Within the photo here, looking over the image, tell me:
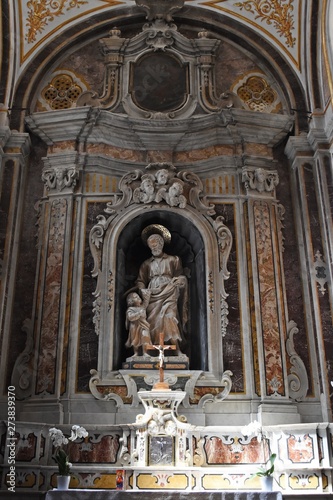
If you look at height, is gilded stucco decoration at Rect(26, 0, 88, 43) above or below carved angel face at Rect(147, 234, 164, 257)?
above

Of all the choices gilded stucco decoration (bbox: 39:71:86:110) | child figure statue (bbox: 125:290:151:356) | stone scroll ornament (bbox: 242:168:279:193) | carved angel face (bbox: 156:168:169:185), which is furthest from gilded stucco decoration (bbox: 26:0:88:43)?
child figure statue (bbox: 125:290:151:356)

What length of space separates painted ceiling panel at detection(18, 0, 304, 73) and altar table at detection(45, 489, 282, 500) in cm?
674

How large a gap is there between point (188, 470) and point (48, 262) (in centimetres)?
350

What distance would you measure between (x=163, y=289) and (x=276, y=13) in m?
5.09

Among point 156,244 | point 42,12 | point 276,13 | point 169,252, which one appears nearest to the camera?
point 156,244

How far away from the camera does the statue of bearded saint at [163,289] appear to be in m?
8.55

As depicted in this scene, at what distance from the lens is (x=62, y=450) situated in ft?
23.2

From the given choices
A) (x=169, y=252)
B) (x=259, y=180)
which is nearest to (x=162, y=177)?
(x=169, y=252)

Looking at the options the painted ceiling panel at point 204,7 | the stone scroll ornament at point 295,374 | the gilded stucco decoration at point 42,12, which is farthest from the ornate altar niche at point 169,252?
the gilded stucco decoration at point 42,12

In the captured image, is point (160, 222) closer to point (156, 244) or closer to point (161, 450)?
point (156, 244)

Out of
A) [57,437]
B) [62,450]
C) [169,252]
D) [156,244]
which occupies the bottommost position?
[62,450]

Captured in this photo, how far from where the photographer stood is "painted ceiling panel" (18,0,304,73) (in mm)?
10016

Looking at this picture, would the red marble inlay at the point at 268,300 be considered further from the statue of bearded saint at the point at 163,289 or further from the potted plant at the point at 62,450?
the potted plant at the point at 62,450

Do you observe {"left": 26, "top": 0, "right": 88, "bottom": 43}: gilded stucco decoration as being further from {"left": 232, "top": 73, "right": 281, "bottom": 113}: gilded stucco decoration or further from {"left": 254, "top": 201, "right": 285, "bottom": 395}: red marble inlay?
{"left": 254, "top": 201, "right": 285, "bottom": 395}: red marble inlay
